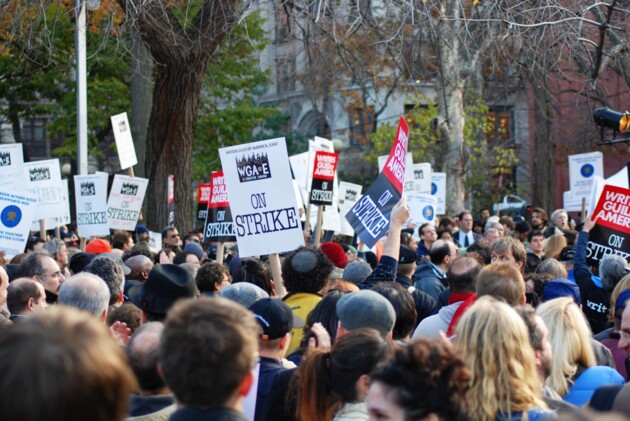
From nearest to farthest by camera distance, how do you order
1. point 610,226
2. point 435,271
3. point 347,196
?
point 435,271
point 610,226
point 347,196

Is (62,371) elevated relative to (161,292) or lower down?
elevated

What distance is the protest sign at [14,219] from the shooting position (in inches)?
442

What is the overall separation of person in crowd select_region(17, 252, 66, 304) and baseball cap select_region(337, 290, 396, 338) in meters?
3.31

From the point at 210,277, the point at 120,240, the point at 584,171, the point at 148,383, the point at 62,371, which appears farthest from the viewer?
the point at 584,171

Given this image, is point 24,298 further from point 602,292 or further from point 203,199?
point 203,199

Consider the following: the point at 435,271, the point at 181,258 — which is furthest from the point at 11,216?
the point at 435,271

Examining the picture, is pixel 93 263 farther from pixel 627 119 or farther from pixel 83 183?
pixel 83 183

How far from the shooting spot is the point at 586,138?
38.7 meters

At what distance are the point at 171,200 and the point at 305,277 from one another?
33.8 ft

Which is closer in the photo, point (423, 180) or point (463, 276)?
point (463, 276)

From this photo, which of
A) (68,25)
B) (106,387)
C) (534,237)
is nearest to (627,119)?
(534,237)

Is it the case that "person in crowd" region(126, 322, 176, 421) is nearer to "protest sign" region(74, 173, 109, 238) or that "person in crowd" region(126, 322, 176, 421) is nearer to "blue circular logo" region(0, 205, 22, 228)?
"blue circular logo" region(0, 205, 22, 228)

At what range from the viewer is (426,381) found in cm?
332

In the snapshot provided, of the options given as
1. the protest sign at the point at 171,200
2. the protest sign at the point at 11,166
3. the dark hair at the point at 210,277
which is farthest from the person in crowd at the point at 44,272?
the protest sign at the point at 171,200
